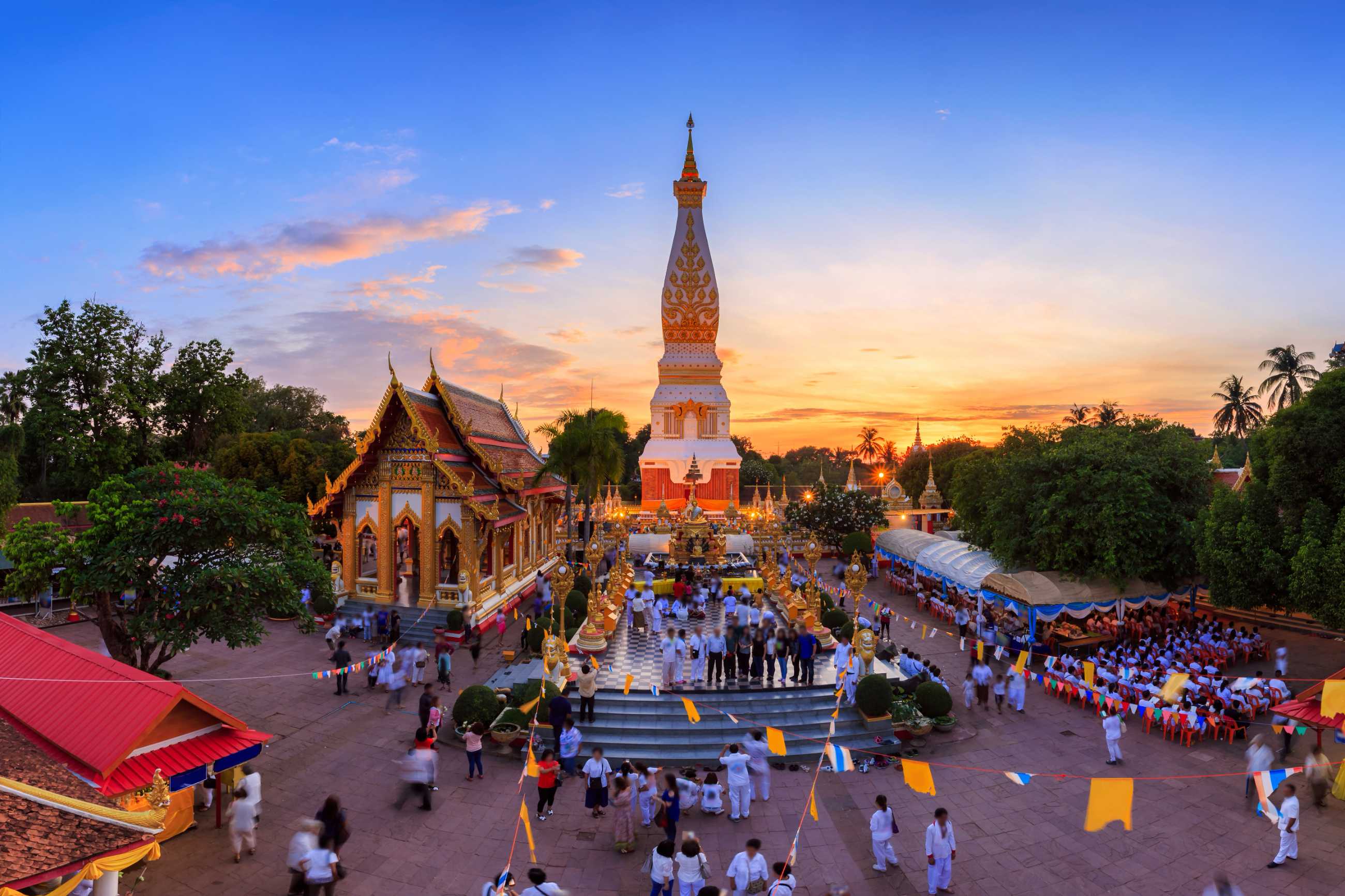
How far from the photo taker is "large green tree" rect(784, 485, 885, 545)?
3472cm

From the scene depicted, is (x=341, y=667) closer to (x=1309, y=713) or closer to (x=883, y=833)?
(x=883, y=833)

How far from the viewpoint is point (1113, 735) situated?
12.5 meters

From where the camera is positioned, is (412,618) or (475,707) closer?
(475,707)

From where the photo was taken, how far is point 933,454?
2047 inches

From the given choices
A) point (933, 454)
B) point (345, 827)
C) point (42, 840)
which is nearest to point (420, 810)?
point (345, 827)

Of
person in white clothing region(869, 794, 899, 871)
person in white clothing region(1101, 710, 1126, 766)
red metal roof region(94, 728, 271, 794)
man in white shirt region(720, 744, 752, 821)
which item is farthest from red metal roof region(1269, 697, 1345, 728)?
red metal roof region(94, 728, 271, 794)

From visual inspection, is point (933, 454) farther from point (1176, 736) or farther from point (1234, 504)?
point (1176, 736)

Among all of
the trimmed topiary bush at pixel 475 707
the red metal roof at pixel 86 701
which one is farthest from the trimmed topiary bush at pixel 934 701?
the red metal roof at pixel 86 701

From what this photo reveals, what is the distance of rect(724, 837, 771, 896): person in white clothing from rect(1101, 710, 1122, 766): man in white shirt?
841 centimetres

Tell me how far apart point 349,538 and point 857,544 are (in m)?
23.1

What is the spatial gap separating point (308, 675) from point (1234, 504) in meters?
24.0

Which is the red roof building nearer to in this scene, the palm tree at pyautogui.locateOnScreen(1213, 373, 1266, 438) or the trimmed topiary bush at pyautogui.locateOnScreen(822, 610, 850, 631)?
the trimmed topiary bush at pyautogui.locateOnScreen(822, 610, 850, 631)

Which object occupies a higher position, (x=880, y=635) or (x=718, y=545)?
(x=718, y=545)

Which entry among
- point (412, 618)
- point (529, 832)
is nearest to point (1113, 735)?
point (529, 832)
